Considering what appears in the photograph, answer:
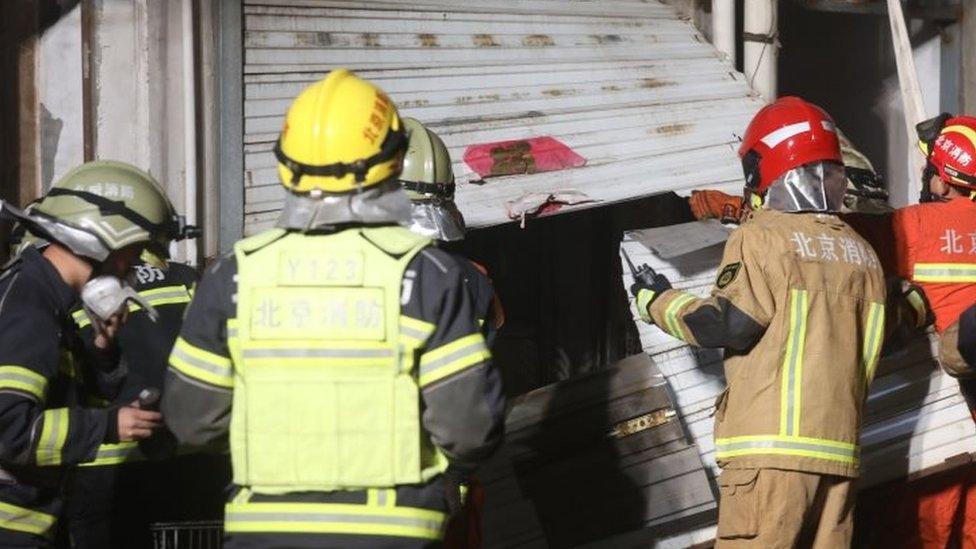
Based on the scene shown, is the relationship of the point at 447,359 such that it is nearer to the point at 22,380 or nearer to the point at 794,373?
the point at 22,380

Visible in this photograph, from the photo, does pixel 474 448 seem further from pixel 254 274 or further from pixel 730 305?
pixel 730 305

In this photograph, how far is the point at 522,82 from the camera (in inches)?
260

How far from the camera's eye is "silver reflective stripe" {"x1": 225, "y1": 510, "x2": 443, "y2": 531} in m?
3.38

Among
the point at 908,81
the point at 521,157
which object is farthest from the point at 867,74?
the point at 521,157

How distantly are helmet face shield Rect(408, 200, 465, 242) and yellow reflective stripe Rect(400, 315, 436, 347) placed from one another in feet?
5.04

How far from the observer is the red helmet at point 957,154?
602 centimetres

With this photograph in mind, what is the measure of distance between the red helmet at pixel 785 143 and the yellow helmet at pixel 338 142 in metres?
1.96

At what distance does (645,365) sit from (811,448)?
130cm

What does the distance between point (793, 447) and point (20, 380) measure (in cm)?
264

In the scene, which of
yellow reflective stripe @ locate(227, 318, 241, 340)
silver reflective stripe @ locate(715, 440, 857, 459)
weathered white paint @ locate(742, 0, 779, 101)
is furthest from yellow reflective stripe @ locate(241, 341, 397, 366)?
weathered white paint @ locate(742, 0, 779, 101)

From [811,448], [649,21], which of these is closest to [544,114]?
[649,21]

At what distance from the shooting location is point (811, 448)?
186 inches

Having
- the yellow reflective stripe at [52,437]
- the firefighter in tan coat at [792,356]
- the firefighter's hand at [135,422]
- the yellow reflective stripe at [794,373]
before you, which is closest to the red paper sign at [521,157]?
the firefighter in tan coat at [792,356]

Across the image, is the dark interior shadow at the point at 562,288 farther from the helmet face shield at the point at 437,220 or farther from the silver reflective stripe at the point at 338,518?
the silver reflective stripe at the point at 338,518
